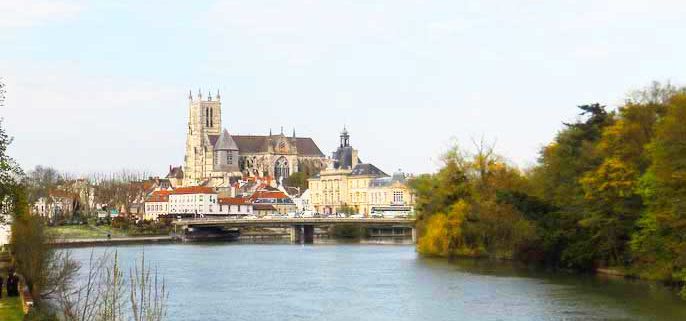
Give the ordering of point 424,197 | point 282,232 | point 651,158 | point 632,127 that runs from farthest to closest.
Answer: point 282,232 < point 424,197 < point 632,127 < point 651,158

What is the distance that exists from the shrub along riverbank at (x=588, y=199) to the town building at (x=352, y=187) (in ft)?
261

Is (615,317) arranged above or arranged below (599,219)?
below

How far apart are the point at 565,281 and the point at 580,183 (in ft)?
15.2

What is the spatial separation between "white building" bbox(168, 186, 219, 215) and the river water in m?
86.0

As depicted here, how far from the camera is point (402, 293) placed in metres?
47.8

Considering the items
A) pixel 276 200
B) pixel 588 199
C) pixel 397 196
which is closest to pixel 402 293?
pixel 588 199

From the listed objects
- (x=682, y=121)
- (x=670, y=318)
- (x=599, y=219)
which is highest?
(x=682, y=121)

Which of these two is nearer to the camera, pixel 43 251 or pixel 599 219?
pixel 43 251

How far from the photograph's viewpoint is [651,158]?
46.6 meters

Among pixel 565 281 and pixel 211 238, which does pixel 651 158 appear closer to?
pixel 565 281

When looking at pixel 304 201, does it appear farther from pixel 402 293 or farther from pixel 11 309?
pixel 11 309

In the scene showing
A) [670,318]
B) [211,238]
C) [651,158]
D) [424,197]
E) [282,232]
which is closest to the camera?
[670,318]

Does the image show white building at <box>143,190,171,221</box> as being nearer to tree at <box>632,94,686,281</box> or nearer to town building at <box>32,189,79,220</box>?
town building at <box>32,189,79,220</box>

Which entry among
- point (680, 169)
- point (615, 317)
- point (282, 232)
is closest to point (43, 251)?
point (615, 317)
